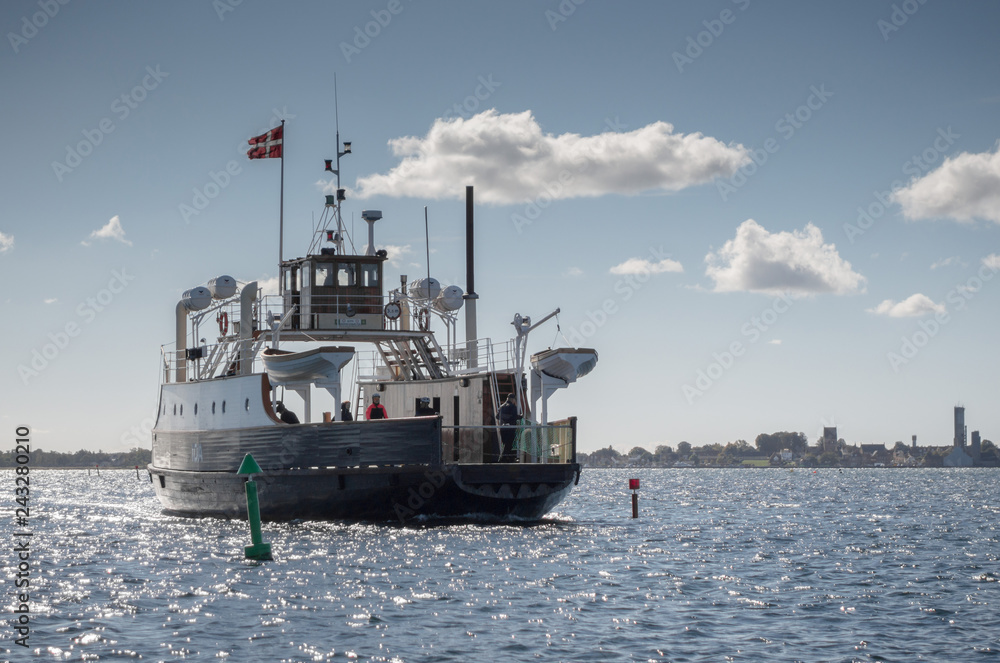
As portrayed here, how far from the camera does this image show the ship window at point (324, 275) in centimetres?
3219

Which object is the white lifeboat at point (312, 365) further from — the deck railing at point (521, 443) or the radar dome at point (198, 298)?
the radar dome at point (198, 298)

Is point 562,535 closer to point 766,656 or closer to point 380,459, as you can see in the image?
point 380,459

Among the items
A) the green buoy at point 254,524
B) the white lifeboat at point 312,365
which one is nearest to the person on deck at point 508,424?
the white lifeboat at point 312,365

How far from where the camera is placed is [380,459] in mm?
25031

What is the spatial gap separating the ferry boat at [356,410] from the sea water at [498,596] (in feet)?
3.21

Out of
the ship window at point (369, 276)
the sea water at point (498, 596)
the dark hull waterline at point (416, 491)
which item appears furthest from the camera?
the ship window at point (369, 276)

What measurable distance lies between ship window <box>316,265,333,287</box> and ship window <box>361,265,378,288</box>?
0.94 metres

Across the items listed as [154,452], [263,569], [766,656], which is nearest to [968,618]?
[766,656]

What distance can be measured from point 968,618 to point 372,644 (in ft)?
27.2

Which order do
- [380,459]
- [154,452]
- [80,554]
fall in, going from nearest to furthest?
[80,554], [380,459], [154,452]

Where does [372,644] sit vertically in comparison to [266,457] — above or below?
below

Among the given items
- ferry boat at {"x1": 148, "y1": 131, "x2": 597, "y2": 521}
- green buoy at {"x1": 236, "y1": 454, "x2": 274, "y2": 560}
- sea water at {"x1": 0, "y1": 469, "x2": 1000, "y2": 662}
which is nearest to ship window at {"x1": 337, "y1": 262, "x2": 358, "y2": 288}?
ferry boat at {"x1": 148, "y1": 131, "x2": 597, "y2": 521}

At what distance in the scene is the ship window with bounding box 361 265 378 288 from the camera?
1280 inches

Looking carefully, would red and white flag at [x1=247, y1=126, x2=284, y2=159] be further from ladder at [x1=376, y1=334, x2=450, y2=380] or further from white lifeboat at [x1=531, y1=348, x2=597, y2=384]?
white lifeboat at [x1=531, y1=348, x2=597, y2=384]
